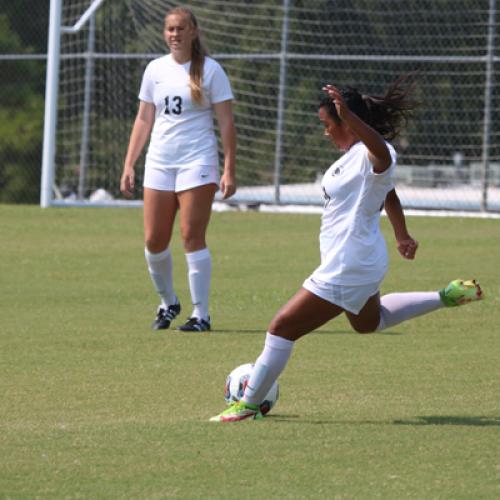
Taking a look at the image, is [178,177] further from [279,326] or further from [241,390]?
[279,326]

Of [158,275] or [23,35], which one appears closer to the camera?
[158,275]

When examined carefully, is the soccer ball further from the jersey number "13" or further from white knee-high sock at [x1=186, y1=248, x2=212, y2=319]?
the jersey number "13"

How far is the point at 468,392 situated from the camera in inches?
286

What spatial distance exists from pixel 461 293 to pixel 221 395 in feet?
4.32

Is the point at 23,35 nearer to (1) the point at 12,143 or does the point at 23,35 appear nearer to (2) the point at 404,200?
(1) the point at 12,143

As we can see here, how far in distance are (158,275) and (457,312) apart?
2423mm

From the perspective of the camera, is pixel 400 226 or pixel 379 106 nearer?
pixel 379 106

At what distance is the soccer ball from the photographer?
21.6ft

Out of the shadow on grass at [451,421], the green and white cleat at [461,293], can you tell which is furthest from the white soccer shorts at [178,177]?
the shadow on grass at [451,421]

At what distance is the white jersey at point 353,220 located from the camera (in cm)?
636

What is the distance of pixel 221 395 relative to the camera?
7207 mm

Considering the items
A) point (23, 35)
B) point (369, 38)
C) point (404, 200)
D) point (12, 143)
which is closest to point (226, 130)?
point (404, 200)

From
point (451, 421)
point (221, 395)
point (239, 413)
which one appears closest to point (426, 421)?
point (451, 421)

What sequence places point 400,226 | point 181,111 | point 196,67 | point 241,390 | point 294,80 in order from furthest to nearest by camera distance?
point 294,80, point 181,111, point 196,67, point 400,226, point 241,390
